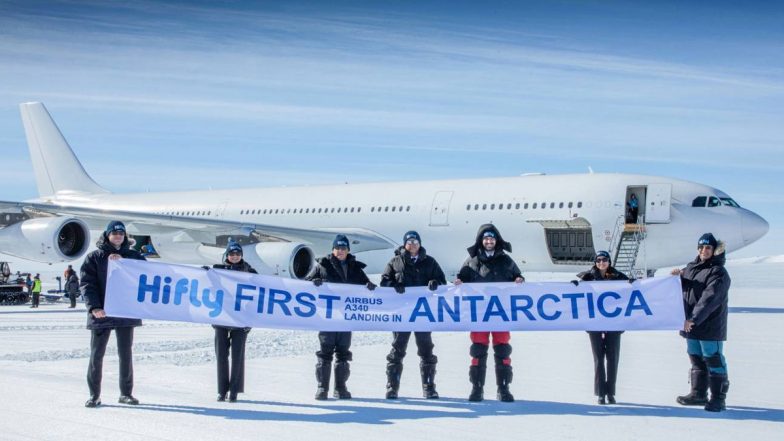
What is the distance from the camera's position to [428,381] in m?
8.23

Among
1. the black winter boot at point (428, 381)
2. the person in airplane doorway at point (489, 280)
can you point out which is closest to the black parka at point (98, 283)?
the black winter boot at point (428, 381)

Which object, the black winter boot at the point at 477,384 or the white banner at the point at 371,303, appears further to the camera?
the white banner at the point at 371,303

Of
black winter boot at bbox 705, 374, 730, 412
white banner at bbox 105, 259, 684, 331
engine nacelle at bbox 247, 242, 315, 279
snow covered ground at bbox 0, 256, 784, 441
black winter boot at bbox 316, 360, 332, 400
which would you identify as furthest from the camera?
engine nacelle at bbox 247, 242, 315, 279

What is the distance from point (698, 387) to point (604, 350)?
87 cm

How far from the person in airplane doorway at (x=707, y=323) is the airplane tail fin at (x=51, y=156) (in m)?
29.5

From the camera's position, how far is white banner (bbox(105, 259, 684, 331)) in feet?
27.2

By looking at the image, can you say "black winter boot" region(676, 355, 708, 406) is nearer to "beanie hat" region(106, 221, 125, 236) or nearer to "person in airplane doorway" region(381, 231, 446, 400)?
"person in airplane doorway" region(381, 231, 446, 400)

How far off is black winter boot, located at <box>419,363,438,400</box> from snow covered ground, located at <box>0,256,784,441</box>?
3.7 inches

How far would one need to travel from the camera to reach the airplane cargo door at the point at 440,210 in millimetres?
22891

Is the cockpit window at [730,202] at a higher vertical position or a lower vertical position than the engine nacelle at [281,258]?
higher

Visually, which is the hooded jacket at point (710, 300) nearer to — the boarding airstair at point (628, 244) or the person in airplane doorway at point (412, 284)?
the person in airplane doorway at point (412, 284)

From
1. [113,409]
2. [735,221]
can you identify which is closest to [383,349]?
[113,409]

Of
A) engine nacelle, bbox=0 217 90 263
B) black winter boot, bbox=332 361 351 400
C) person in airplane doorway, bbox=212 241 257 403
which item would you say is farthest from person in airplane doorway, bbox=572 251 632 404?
engine nacelle, bbox=0 217 90 263

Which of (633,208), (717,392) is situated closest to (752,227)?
(633,208)
